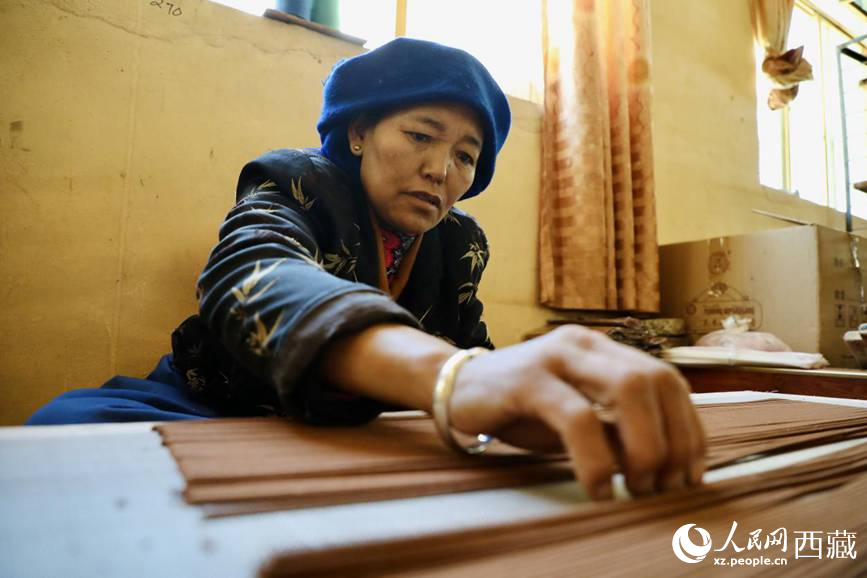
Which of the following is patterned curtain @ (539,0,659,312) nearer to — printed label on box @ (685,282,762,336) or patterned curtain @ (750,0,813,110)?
printed label on box @ (685,282,762,336)

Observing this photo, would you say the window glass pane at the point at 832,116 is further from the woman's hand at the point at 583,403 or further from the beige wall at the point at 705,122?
the woman's hand at the point at 583,403

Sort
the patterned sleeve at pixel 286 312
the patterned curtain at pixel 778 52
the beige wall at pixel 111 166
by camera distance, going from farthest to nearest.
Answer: the patterned curtain at pixel 778 52
the beige wall at pixel 111 166
the patterned sleeve at pixel 286 312

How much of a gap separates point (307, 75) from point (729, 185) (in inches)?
93.9

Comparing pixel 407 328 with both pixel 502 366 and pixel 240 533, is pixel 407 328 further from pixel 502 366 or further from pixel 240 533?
pixel 240 533

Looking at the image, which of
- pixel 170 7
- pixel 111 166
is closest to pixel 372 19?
pixel 170 7

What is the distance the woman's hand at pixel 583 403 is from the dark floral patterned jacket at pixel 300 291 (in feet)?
0.30

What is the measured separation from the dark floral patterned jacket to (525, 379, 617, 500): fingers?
177 mm

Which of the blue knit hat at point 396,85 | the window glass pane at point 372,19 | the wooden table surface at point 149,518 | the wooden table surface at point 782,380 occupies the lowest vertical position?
the wooden table surface at point 782,380

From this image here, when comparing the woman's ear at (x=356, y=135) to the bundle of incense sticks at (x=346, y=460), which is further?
the woman's ear at (x=356, y=135)

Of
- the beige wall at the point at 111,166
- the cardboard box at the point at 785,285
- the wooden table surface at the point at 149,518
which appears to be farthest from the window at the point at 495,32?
the wooden table surface at the point at 149,518

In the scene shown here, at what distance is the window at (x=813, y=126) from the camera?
360cm

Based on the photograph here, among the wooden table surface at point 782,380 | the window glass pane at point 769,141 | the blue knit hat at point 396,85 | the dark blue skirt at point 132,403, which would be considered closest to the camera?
the dark blue skirt at point 132,403

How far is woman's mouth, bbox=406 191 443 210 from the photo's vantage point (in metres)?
0.94

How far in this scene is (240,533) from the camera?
0.87ft
